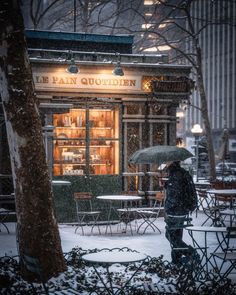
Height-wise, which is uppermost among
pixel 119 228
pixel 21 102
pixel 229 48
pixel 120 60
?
pixel 229 48

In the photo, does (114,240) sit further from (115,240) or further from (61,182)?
(61,182)

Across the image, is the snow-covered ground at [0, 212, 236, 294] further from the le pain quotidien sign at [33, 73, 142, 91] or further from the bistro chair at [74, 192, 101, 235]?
the le pain quotidien sign at [33, 73, 142, 91]

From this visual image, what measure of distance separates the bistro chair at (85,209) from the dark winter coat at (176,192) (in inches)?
206

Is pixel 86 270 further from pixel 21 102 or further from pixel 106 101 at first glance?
pixel 106 101

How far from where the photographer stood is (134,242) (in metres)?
12.9

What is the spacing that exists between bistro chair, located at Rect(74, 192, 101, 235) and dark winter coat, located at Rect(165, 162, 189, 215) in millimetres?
5233

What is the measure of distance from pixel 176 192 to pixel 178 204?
20 cm

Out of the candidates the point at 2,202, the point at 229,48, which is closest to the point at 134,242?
the point at 2,202

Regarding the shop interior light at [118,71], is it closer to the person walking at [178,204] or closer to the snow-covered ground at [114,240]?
the snow-covered ground at [114,240]

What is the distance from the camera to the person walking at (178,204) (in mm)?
10070

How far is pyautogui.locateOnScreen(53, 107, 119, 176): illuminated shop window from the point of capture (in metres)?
17.0

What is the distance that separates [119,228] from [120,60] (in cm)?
487

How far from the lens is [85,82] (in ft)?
54.3

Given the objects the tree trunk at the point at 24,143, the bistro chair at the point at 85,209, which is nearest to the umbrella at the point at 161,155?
the bistro chair at the point at 85,209
